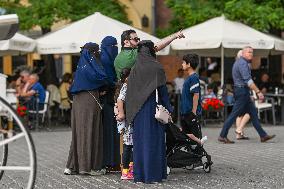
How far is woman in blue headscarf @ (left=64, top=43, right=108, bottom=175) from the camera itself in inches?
398

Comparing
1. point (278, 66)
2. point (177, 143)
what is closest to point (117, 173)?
point (177, 143)

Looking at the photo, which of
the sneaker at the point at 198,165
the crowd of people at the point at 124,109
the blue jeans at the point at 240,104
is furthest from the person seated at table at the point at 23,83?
the sneaker at the point at 198,165

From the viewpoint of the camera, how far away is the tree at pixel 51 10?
22.6 meters

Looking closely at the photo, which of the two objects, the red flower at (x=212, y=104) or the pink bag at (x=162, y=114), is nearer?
the pink bag at (x=162, y=114)

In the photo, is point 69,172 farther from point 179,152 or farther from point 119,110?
point 179,152

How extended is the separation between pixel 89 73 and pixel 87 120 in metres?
0.60

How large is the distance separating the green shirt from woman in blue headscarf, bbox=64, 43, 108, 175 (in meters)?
0.23

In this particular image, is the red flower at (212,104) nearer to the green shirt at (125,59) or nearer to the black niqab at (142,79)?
the green shirt at (125,59)

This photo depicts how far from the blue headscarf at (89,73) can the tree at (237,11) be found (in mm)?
12167

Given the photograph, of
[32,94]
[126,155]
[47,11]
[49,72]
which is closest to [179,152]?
[126,155]

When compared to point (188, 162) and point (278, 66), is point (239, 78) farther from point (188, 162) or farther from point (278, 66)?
point (278, 66)

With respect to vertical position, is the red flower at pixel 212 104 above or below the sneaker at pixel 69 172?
above

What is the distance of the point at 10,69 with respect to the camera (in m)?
31.6

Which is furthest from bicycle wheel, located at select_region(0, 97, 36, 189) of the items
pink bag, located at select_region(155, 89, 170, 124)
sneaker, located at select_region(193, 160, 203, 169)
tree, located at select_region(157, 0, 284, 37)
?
tree, located at select_region(157, 0, 284, 37)
